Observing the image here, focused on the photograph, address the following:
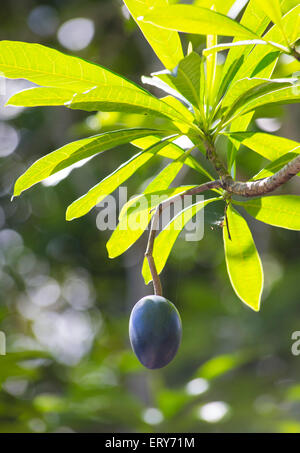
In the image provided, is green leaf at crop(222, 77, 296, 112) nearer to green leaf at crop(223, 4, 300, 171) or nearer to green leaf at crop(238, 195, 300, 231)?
green leaf at crop(223, 4, 300, 171)

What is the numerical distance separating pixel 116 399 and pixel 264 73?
1.85 meters

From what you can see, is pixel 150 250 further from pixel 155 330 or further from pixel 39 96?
pixel 39 96

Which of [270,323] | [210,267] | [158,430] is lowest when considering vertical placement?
[158,430]

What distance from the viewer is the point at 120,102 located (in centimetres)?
71

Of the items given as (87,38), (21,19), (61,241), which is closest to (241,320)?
(61,241)

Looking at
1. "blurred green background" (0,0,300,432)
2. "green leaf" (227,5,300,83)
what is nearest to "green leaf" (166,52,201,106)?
"green leaf" (227,5,300,83)

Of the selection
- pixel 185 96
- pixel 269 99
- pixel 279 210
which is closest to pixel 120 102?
pixel 185 96

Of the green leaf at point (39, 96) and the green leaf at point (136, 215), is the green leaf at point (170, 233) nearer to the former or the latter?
the green leaf at point (136, 215)

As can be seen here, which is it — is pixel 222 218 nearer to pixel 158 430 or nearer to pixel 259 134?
pixel 259 134

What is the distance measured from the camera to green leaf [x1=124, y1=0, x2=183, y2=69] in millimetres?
727

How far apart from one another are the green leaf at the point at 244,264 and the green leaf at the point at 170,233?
7 centimetres

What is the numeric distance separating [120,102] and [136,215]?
0.63 feet

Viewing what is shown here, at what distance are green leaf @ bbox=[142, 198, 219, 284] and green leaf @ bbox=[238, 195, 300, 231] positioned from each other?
0.25 ft
